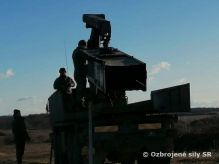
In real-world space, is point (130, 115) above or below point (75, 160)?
above

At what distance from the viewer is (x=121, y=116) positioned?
11.2 meters

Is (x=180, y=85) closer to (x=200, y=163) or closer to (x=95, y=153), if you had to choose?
(x=95, y=153)

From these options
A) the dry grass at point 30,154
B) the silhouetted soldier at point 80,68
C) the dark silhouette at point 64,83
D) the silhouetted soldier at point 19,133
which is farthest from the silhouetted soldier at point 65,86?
the dry grass at point 30,154

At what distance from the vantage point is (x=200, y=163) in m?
19.0

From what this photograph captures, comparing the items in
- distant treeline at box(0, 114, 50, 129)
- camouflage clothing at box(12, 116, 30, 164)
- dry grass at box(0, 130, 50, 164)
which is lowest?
dry grass at box(0, 130, 50, 164)

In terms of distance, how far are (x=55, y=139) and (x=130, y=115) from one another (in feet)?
15.7

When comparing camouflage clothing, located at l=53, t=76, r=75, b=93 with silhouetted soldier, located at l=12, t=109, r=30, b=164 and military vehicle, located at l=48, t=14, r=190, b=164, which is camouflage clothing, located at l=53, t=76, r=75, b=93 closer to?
military vehicle, located at l=48, t=14, r=190, b=164

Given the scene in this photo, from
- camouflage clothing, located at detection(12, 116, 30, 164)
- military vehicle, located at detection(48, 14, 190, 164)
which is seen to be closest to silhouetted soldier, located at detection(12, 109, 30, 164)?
camouflage clothing, located at detection(12, 116, 30, 164)

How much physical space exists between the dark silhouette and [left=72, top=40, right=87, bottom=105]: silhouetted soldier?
1.01m

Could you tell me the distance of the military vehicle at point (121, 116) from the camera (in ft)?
35.9

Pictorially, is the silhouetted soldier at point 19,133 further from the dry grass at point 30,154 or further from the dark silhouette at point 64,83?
the dry grass at point 30,154

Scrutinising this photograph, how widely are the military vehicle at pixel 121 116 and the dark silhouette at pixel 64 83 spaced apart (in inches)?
75.5

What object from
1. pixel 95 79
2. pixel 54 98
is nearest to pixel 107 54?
pixel 95 79

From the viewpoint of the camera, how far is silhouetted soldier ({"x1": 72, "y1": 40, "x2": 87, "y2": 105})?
42.7 feet
